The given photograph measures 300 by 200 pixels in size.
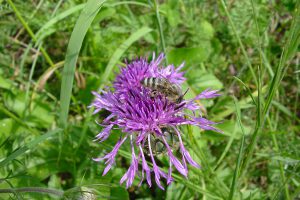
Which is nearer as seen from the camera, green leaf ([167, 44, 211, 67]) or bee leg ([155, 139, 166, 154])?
bee leg ([155, 139, 166, 154])

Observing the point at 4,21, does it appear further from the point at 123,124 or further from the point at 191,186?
the point at 191,186

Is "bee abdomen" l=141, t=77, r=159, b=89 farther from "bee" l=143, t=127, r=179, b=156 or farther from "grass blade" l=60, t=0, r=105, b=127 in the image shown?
"grass blade" l=60, t=0, r=105, b=127

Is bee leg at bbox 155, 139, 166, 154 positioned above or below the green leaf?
below

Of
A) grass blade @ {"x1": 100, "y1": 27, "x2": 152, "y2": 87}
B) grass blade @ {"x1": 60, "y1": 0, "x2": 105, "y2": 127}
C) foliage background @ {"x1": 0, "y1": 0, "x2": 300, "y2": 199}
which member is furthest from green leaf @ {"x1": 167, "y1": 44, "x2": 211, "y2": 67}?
grass blade @ {"x1": 60, "y1": 0, "x2": 105, "y2": 127}

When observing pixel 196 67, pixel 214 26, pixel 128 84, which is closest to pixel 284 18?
pixel 214 26

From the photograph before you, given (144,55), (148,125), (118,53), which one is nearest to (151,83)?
(148,125)

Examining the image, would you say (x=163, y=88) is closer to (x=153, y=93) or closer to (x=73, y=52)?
(x=153, y=93)
